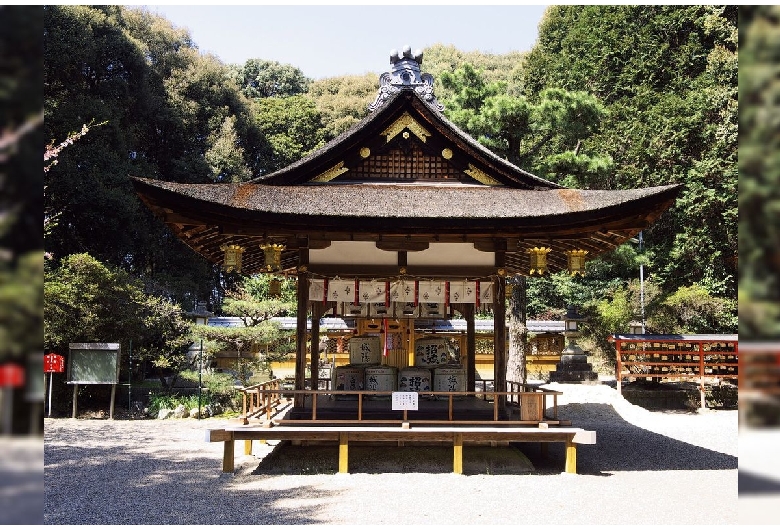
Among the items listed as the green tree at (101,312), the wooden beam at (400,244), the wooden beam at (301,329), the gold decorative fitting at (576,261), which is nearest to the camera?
the wooden beam at (301,329)

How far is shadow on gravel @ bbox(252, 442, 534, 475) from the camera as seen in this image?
9.66m

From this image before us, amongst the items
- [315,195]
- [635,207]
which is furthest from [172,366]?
[635,207]

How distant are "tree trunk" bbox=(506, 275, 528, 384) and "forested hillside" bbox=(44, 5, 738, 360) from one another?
9.97 ft

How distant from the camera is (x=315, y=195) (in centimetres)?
1039

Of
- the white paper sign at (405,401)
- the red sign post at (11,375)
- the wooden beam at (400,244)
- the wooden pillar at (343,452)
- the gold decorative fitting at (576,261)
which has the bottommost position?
the wooden pillar at (343,452)

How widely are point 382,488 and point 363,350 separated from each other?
424 centimetres

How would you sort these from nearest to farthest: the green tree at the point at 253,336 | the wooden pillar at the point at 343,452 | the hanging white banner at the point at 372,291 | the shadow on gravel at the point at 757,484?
the shadow on gravel at the point at 757,484, the wooden pillar at the point at 343,452, the hanging white banner at the point at 372,291, the green tree at the point at 253,336

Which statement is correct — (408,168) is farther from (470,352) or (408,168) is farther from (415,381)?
(470,352)

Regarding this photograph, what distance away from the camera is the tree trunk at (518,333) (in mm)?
18812

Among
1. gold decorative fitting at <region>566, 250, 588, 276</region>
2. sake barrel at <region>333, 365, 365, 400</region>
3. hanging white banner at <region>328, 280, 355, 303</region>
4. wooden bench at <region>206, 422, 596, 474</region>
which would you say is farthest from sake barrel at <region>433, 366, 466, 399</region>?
gold decorative fitting at <region>566, 250, 588, 276</region>

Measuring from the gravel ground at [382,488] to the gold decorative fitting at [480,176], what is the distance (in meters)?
4.57

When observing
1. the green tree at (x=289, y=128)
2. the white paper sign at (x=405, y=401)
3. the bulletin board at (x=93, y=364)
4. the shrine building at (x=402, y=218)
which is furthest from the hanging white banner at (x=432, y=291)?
the green tree at (x=289, y=128)

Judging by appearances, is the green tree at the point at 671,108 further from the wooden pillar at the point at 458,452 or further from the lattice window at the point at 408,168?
the wooden pillar at the point at 458,452

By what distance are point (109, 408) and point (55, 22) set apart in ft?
54.3
